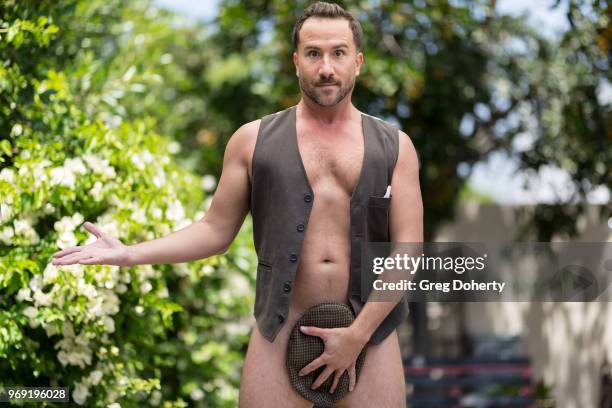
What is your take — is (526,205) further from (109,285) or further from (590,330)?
(109,285)

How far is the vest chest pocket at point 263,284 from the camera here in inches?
122

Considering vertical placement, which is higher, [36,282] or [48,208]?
[48,208]

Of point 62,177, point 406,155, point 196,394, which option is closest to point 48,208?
point 62,177

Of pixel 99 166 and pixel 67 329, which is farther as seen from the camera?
pixel 99 166

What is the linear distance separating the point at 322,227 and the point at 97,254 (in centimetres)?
73

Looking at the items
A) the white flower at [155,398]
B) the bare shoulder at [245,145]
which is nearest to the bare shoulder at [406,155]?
the bare shoulder at [245,145]

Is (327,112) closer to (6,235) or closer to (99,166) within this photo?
(99,166)

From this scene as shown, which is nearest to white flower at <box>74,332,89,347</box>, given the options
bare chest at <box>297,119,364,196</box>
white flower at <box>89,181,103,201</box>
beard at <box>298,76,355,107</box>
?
white flower at <box>89,181,103,201</box>

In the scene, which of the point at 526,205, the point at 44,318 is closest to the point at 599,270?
the point at 44,318

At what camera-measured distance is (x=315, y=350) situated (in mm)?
3045

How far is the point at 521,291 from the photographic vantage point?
407 centimetres

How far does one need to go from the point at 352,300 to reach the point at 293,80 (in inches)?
227

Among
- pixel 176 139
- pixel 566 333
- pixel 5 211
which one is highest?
pixel 176 139

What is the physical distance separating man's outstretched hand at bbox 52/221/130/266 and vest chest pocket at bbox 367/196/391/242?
0.79 meters
